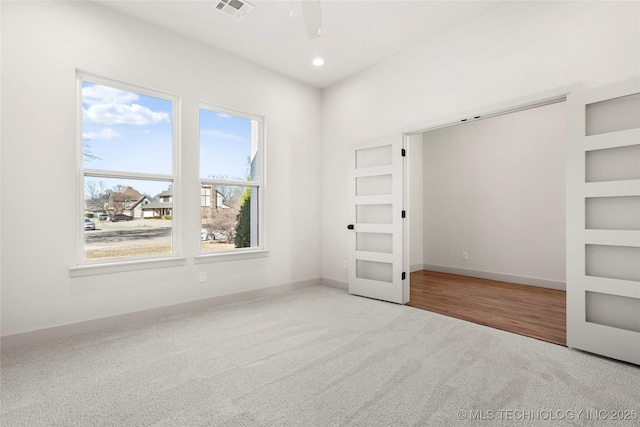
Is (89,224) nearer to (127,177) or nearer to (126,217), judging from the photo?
(126,217)

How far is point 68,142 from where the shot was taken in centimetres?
292

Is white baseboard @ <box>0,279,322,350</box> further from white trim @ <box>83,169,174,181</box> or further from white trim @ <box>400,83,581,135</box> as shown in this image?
white trim @ <box>400,83,581,135</box>

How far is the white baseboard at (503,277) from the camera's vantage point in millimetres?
4686

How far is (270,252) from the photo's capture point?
175 inches

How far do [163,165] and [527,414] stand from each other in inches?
149

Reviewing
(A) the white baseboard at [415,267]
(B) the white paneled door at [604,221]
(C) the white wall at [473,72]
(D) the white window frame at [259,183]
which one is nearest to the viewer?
(B) the white paneled door at [604,221]

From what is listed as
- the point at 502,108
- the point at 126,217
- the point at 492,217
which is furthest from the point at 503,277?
the point at 126,217

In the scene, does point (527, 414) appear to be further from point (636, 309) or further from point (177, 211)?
point (177, 211)

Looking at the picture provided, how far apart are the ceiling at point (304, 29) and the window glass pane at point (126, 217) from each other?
1736 millimetres

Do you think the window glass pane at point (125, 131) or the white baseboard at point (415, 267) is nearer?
the window glass pane at point (125, 131)

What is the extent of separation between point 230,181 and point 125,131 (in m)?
1.26

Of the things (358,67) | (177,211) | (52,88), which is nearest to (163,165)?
(177,211)

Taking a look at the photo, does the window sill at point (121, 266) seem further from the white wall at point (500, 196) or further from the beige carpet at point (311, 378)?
the white wall at point (500, 196)

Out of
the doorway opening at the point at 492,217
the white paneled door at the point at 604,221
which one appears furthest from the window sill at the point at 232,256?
the white paneled door at the point at 604,221
